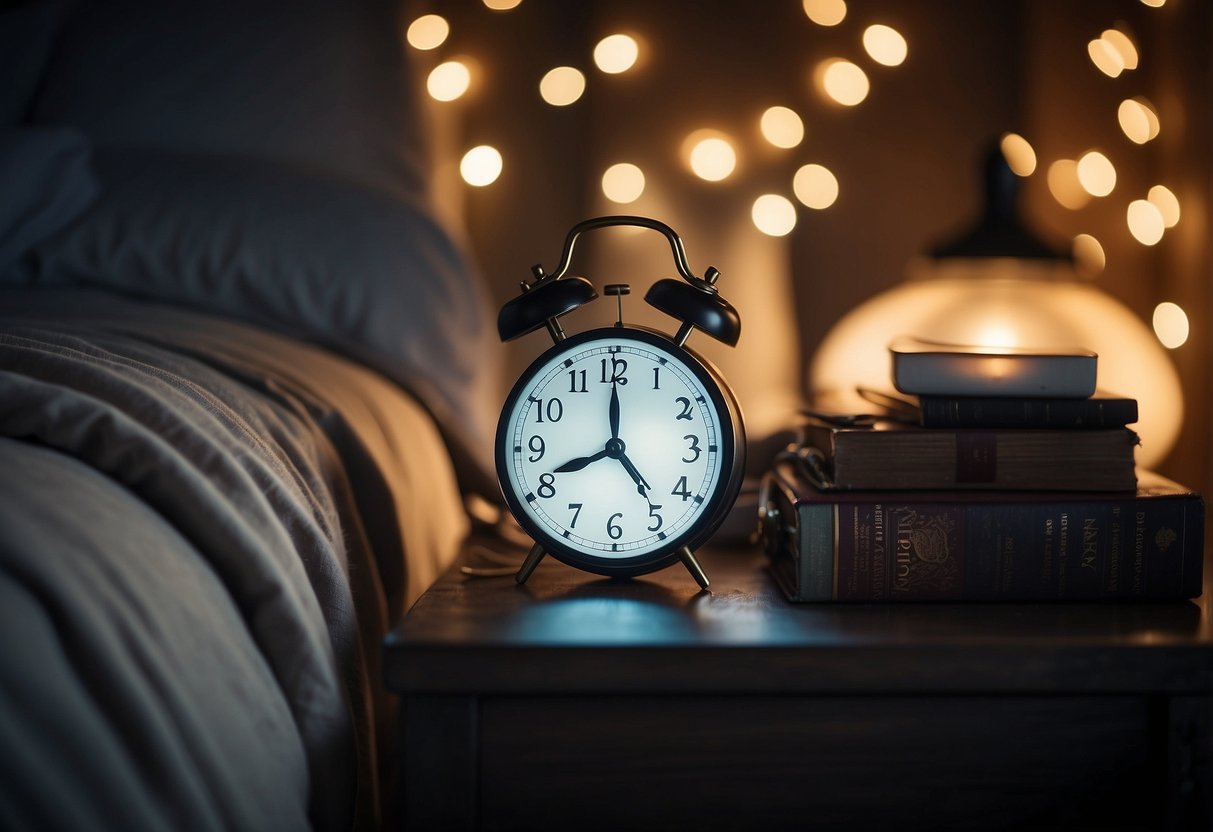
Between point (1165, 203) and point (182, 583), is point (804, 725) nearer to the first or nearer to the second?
point (182, 583)

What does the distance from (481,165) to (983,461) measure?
1097 mm

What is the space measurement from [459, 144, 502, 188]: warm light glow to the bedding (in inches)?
29.1

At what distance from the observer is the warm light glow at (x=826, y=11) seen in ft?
5.30

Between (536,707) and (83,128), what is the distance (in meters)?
1.19

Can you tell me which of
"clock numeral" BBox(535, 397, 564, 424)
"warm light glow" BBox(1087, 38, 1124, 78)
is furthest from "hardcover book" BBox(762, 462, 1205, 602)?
"warm light glow" BBox(1087, 38, 1124, 78)

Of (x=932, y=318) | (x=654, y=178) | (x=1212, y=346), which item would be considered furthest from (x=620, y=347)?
(x=1212, y=346)

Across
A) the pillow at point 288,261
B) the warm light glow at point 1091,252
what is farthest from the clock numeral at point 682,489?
the warm light glow at point 1091,252

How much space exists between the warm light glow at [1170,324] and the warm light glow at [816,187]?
54cm

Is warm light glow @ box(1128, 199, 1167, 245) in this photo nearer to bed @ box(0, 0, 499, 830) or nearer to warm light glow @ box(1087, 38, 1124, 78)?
warm light glow @ box(1087, 38, 1124, 78)

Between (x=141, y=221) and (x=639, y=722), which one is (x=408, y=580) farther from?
(x=141, y=221)

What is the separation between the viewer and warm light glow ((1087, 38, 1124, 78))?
1.56 m

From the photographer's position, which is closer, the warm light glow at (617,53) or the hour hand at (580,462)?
the hour hand at (580,462)

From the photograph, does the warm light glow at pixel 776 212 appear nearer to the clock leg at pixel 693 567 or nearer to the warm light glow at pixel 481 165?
the warm light glow at pixel 481 165

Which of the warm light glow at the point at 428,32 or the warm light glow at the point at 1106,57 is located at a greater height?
the warm light glow at the point at 428,32
